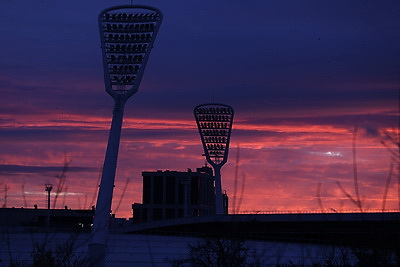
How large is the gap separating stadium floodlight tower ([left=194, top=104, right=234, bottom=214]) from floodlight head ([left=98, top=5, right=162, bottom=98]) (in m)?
43.9

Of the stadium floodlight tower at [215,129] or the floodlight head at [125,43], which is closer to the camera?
the floodlight head at [125,43]

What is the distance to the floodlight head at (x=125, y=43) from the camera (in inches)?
2586

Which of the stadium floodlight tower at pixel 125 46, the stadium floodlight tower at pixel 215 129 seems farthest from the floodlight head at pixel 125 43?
the stadium floodlight tower at pixel 215 129

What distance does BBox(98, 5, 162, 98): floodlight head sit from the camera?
216ft

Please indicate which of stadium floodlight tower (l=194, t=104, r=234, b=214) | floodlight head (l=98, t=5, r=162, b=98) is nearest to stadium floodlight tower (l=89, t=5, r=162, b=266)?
floodlight head (l=98, t=5, r=162, b=98)

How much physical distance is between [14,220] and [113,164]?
45.3 m

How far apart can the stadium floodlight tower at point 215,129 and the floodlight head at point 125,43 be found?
43.9 m

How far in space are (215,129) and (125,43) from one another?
4591 cm

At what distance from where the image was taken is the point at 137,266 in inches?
1607

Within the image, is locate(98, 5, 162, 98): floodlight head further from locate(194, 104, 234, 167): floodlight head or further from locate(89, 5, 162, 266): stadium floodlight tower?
locate(194, 104, 234, 167): floodlight head

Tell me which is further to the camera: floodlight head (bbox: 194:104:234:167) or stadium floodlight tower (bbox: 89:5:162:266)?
floodlight head (bbox: 194:104:234:167)

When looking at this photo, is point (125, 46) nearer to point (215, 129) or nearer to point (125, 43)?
point (125, 43)

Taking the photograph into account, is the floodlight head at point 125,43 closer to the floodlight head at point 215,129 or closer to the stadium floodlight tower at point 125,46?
the stadium floodlight tower at point 125,46

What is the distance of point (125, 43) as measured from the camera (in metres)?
66.6
